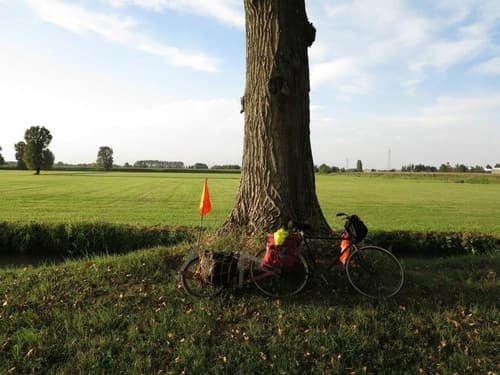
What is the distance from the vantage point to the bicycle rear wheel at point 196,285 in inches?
222

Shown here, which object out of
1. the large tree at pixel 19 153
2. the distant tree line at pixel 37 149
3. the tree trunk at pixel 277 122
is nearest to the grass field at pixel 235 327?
the tree trunk at pixel 277 122

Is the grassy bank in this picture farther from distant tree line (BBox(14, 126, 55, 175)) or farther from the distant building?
the distant building

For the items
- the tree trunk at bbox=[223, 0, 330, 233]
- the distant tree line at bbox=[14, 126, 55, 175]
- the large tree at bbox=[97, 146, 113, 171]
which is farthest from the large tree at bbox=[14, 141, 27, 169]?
the tree trunk at bbox=[223, 0, 330, 233]

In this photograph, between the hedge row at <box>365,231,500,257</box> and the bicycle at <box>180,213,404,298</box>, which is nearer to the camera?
the bicycle at <box>180,213,404,298</box>

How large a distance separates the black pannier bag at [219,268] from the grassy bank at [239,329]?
0.29 m

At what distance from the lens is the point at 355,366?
4172mm

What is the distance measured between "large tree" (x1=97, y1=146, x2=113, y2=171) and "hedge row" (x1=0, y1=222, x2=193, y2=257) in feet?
472

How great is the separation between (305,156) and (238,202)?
1.55m

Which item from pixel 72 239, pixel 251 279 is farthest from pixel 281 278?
pixel 72 239

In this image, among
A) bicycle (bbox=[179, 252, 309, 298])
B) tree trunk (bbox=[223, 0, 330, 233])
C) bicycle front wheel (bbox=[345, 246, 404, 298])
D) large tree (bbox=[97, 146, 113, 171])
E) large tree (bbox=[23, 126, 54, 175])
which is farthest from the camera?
large tree (bbox=[97, 146, 113, 171])

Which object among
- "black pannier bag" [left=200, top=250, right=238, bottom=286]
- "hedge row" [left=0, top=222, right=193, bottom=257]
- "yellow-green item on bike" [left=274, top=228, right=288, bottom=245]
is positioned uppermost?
"yellow-green item on bike" [left=274, top=228, right=288, bottom=245]

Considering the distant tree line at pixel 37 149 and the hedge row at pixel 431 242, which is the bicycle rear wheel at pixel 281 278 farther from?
the distant tree line at pixel 37 149

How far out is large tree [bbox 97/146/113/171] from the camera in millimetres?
152250

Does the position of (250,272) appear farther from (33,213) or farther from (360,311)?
(33,213)
